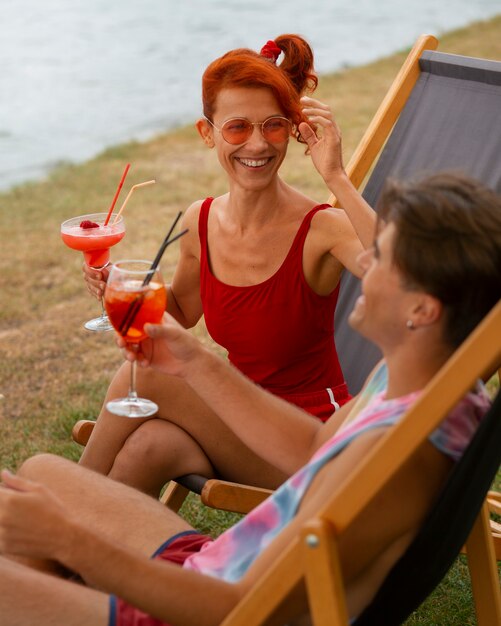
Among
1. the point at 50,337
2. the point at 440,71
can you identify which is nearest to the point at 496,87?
the point at 440,71

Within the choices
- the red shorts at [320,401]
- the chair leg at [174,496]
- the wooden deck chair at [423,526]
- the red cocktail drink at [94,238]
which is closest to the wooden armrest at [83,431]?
the chair leg at [174,496]

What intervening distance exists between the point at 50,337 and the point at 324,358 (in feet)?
8.62

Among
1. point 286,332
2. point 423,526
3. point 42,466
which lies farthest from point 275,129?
point 423,526

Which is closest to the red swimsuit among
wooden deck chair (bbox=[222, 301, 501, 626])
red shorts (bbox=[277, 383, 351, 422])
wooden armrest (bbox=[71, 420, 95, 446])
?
red shorts (bbox=[277, 383, 351, 422])

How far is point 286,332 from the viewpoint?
10.3 ft

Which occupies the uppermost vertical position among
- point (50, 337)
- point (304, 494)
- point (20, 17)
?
point (304, 494)

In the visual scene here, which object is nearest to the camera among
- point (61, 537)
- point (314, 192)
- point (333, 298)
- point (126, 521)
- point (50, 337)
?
point (61, 537)

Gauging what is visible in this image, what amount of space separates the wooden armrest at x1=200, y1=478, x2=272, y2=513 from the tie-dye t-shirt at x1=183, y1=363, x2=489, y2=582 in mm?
440

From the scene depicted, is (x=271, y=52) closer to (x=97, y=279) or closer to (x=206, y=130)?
(x=206, y=130)

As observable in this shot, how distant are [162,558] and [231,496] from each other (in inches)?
17.3

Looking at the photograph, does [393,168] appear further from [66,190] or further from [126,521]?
[66,190]

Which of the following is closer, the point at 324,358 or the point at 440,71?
the point at 324,358

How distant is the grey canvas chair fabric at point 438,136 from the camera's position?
355 centimetres

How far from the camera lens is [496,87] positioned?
143 inches
